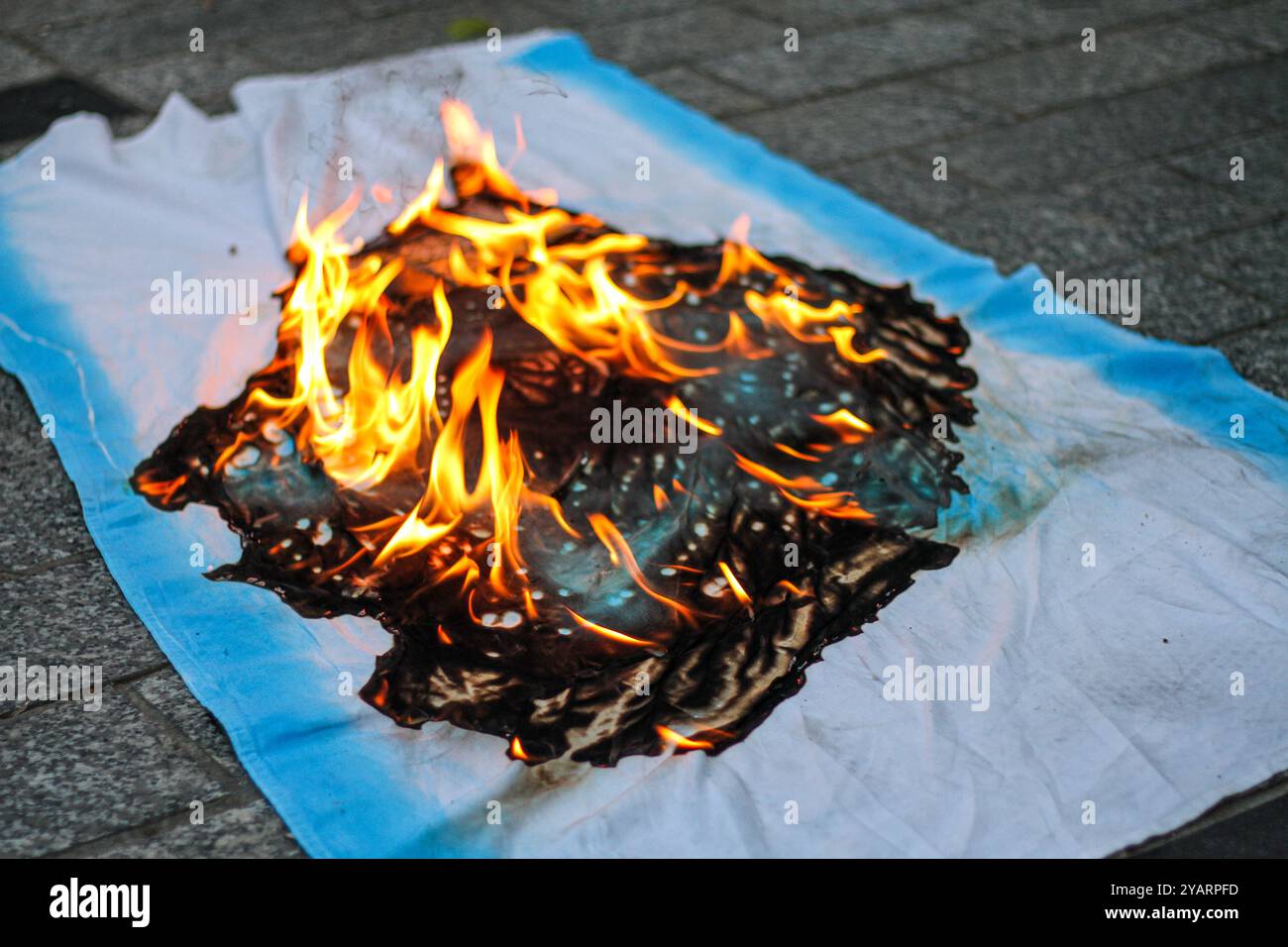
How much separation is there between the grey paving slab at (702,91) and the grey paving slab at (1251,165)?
1678 millimetres

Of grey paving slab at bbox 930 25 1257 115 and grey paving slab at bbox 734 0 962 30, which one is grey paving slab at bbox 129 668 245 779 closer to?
grey paving slab at bbox 930 25 1257 115

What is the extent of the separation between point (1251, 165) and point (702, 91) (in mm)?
2124

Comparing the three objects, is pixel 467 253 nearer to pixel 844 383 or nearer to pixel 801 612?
pixel 844 383

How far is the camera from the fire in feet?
10.3

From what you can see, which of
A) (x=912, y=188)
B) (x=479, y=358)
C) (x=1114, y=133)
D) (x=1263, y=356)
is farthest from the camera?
(x=1114, y=133)

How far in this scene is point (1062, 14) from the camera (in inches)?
251

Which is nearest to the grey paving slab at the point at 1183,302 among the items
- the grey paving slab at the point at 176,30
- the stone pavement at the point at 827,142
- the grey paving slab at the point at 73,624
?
the stone pavement at the point at 827,142

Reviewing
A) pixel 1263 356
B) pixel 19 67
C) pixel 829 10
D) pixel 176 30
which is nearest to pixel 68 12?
pixel 176 30

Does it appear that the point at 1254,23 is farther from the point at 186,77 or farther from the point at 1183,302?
the point at 186,77

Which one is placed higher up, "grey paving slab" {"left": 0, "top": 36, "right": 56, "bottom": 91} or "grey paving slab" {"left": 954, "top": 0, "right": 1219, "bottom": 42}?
"grey paving slab" {"left": 954, "top": 0, "right": 1219, "bottom": 42}

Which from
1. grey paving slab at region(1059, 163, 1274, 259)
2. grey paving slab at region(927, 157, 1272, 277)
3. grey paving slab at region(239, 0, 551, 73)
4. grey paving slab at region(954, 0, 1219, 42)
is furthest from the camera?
grey paving slab at region(954, 0, 1219, 42)

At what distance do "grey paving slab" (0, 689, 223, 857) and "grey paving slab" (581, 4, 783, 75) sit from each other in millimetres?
3961

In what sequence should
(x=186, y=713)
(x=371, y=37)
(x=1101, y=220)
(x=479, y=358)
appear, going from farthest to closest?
1. (x=371, y=37)
2. (x=1101, y=220)
3. (x=479, y=358)
4. (x=186, y=713)

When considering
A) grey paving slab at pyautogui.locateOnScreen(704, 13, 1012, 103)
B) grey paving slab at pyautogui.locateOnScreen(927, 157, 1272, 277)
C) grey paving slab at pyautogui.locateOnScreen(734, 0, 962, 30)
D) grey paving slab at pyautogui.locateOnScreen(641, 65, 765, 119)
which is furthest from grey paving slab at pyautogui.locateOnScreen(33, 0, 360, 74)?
grey paving slab at pyautogui.locateOnScreen(927, 157, 1272, 277)
